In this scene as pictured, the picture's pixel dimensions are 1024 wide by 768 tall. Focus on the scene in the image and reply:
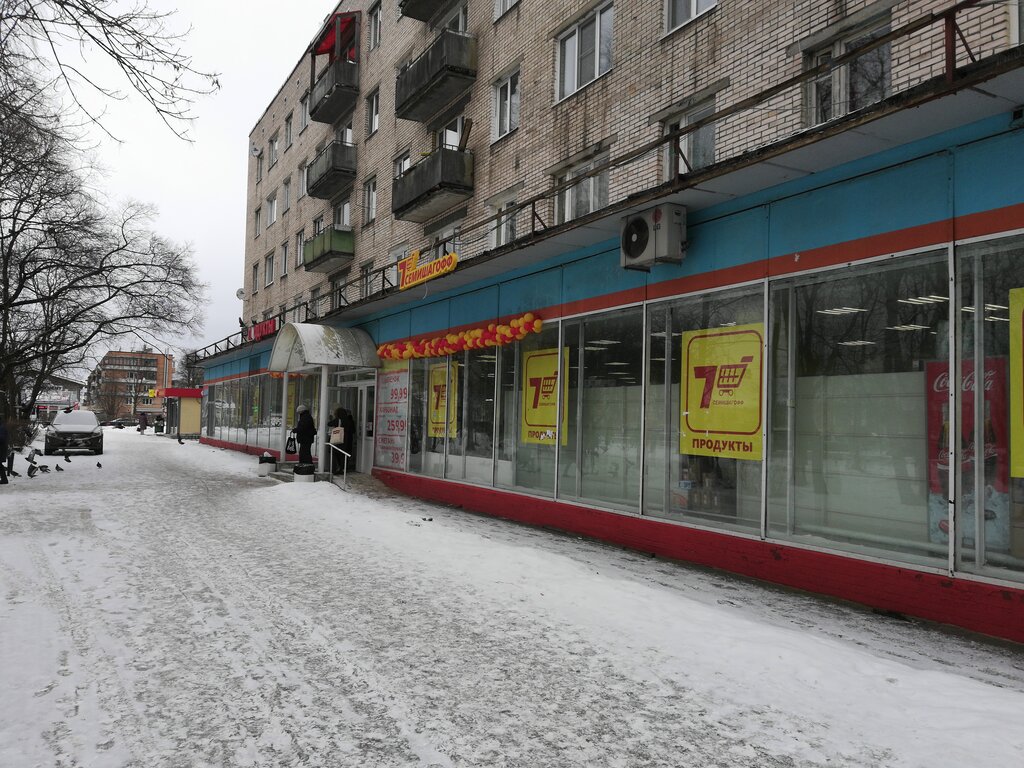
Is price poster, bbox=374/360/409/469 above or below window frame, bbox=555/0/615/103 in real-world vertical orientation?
below

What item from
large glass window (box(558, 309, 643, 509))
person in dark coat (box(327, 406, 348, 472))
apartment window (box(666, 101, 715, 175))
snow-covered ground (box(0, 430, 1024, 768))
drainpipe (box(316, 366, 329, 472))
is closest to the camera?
snow-covered ground (box(0, 430, 1024, 768))

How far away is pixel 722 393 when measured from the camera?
8.13 meters

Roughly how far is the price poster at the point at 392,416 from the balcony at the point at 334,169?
8.64 m

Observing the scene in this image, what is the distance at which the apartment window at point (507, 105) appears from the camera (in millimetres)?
15008

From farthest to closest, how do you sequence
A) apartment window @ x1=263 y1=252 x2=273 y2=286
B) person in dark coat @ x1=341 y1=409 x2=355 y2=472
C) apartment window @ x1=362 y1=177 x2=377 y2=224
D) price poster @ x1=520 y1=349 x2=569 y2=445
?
apartment window @ x1=263 y1=252 x2=273 y2=286 < apartment window @ x1=362 y1=177 x2=377 y2=224 < person in dark coat @ x1=341 y1=409 x2=355 y2=472 < price poster @ x1=520 y1=349 x2=569 y2=445

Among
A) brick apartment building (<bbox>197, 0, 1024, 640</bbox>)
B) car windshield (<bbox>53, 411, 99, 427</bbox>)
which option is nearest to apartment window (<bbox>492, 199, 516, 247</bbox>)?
brick apartment building (<bbox>197, 0, 1024, 640</bbox>)

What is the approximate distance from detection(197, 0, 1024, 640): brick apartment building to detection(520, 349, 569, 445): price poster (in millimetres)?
49

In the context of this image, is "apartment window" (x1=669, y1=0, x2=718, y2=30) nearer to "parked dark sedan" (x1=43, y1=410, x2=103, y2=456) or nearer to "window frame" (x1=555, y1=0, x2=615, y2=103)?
"window frame" (x1=555, y1=0, x2=615, y2=103)

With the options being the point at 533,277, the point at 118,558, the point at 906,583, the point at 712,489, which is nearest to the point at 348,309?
the point at 533,277

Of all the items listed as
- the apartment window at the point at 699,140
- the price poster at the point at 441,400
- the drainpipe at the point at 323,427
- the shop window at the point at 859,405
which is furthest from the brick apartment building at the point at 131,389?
the shop window at the point at 859,405

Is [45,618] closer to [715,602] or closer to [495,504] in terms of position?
[715,602]

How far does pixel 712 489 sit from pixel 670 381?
1.51 metres

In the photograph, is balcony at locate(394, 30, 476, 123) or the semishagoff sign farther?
balcony at locate(394, 30, 476, 123)

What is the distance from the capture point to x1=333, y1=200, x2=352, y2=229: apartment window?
922 inches
